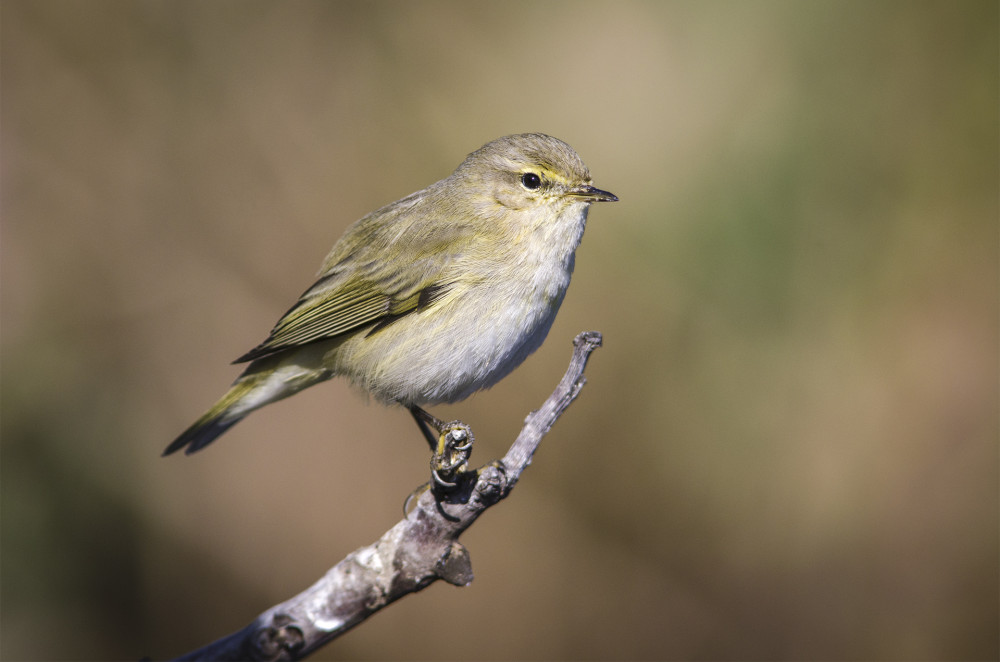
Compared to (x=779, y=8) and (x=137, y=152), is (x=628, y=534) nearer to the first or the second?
(x=779, y=8)

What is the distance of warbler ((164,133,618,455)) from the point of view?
9.73 feet

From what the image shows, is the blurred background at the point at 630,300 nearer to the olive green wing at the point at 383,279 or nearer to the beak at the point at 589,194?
the olive green wing at the point at 383,279

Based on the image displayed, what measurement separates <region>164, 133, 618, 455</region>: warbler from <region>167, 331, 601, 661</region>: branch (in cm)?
46

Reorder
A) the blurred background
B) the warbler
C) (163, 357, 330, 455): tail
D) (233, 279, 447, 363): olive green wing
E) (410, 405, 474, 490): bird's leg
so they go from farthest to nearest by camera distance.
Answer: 1. the blurred background
2. (163, 357, 330, 455): tail
3. (233, 279, 447, 363): olive green wing
4. the warbler
5. (410, 405, 474, 490): bird's leg

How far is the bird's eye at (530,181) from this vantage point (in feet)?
10.4

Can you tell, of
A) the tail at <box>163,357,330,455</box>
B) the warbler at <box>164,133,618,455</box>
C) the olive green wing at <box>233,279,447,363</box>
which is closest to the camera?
the warbler at <box>164,133,618,455</box>

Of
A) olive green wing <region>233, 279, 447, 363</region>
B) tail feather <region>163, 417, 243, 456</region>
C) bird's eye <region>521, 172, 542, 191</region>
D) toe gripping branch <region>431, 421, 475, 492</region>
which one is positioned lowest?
tail feather <region>163, 417, 243, 456</region>

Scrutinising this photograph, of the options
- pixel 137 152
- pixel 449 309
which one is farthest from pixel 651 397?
pixel 137 152

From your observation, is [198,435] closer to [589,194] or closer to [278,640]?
[278,640]

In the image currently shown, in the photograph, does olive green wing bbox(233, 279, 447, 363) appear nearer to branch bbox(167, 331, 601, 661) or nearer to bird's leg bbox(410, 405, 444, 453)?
bird's leg bbox(410, 405, 444, 453)

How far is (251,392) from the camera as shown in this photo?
3.46 meters

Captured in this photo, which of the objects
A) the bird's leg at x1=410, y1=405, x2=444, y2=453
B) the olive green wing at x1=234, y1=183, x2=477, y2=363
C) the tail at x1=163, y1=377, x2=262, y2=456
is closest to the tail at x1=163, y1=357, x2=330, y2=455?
the tail at x1=163, y1=377, x2=262, y2=456

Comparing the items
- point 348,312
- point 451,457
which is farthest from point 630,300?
point 451,457

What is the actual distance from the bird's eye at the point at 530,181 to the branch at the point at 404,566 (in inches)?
33.3
